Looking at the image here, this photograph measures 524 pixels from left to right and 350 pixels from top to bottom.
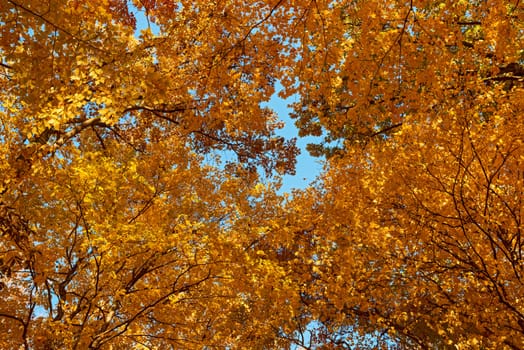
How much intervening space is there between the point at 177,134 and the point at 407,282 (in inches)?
213

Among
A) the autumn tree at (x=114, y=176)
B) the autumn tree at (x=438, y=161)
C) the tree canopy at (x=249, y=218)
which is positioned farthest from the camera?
the autumn tree at (x=438, y=161)

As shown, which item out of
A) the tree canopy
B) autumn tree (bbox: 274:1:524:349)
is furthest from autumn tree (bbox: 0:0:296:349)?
autumn tree (bbox: 274:1:524:349)

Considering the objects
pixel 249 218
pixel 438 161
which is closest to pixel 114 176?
pixel 249 218

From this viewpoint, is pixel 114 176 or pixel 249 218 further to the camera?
pixel 249 218

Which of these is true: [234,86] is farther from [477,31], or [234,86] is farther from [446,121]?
[477,31]

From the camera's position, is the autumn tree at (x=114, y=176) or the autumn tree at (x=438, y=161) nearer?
the autumn tree at (x=114, y=176)

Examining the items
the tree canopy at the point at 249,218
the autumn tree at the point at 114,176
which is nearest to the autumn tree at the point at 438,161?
the tree canopy at the point at 249,218

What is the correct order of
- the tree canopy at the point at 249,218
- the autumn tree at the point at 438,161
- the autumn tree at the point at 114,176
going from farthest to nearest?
1. the autumn tree at the point at 438,161
2. the tree canopy at the point at 249,218
3. the autumn tree at the point at 114,176

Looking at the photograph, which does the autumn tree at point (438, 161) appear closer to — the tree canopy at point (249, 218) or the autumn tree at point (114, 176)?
the tree canopy at point (249, 218)

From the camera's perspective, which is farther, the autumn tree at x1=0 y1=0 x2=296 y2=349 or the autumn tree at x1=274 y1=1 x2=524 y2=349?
the autumn tree at x1=274 y1=1 x2=524 y2=349

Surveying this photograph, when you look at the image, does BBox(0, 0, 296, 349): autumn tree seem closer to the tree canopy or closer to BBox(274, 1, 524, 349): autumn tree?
the tree canopy

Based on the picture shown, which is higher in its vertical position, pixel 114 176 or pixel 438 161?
pixel 438 161

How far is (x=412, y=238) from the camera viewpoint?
5.52 metres

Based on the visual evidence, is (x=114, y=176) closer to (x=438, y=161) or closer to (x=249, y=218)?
(x=249, y=218)
